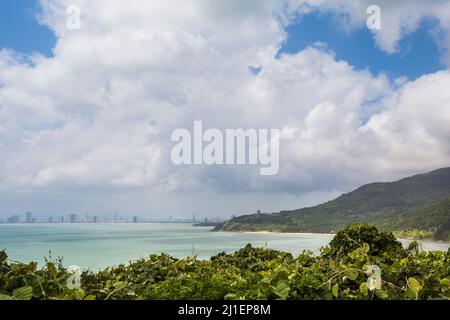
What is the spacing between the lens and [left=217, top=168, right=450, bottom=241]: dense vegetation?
10953 mm

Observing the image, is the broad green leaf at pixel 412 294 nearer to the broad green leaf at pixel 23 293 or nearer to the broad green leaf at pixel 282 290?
the broad green leaf at pixel 282 290

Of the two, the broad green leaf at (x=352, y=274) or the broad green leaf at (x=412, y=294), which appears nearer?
the broad green leaf at (x=412, y=294)

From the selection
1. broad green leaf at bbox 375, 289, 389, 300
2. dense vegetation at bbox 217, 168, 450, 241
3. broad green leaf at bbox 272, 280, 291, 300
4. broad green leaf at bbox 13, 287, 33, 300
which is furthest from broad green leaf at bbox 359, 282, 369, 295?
dense vegetation at bbox 217, 168, 450, 241

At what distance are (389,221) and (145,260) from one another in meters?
12.9

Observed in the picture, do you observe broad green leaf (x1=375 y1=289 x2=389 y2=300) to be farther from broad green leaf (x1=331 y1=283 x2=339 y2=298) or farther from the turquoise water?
the turquoise water

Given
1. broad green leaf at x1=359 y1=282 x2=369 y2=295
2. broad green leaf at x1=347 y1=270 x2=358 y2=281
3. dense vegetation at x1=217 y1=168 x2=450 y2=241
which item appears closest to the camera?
broad green leaf at x1=359 y1=282 x2=369 y2=295

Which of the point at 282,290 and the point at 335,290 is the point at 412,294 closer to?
the point at 335,290

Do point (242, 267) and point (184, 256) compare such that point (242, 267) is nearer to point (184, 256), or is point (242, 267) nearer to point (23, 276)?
point (184, 256)

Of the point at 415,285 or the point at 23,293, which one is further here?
the point at 415,285

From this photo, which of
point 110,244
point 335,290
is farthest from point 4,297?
point 110,244

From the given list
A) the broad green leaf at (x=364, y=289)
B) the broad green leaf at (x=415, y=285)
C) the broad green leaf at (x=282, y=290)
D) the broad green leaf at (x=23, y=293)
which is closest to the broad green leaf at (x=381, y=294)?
the broad green leaf at (x=364, y=289)

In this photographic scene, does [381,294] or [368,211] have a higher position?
[368,211]

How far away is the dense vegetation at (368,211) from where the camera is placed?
10953mm

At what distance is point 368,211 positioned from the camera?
49.8ft
